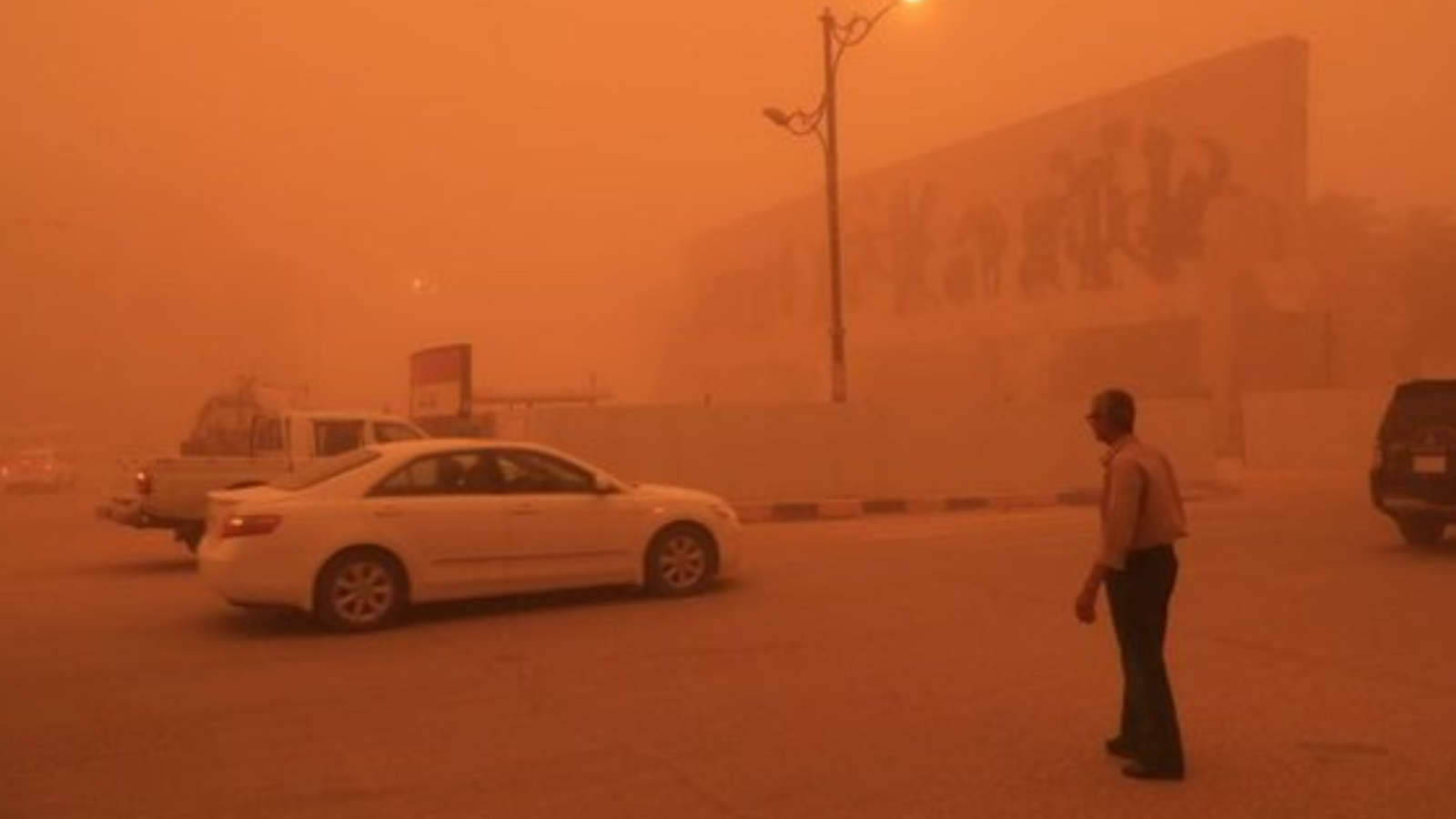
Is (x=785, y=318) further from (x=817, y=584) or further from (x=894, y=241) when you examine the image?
(x=817, y=584)

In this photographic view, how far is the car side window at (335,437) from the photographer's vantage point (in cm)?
1630

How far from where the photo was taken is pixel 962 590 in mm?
11703

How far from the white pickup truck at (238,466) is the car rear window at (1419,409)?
472 inches

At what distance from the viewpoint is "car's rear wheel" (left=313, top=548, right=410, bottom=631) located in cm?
983

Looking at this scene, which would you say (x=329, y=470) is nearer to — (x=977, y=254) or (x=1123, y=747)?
(x=1123, y=747)

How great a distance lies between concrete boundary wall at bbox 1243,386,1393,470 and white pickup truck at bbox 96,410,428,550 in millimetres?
30987

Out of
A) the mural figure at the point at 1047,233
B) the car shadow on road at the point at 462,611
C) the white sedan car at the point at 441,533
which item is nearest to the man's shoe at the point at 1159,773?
the car shadow on road at the point at 462,611

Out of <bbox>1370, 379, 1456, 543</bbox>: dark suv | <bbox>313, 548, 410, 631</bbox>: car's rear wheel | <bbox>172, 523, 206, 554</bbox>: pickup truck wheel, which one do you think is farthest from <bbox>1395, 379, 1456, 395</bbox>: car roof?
<bbox>172, 523, 206, 554</bbox>: pickup truck wheel

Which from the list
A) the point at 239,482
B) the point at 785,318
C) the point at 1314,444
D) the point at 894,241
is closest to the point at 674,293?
the point at 785,318

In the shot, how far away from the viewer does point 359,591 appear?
9.95 meters

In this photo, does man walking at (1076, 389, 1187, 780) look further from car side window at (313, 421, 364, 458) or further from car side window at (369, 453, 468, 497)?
car side window at (313, 421, 364, 458)

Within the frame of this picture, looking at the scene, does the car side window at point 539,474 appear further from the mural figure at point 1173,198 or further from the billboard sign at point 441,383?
the mural figure at point 1173,198

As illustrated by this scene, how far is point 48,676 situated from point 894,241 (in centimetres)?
6526

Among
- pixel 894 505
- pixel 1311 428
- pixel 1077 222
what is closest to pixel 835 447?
pixel 894 505
